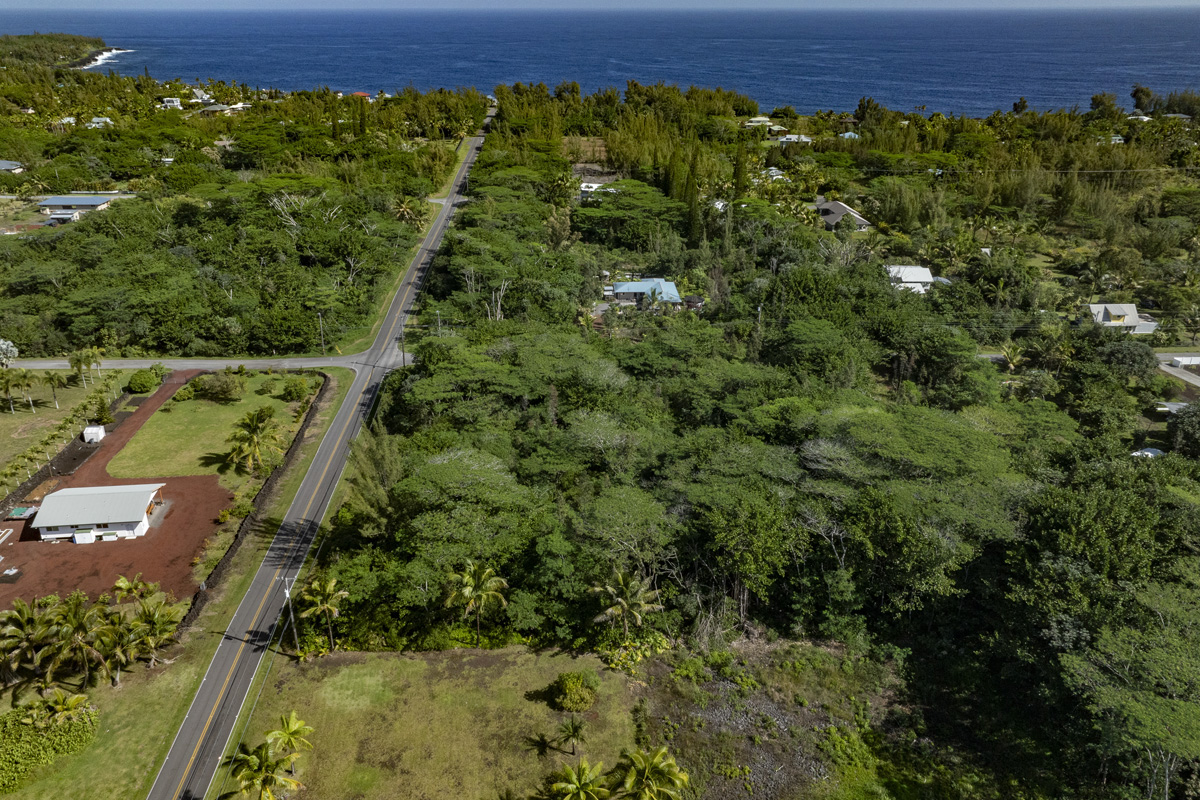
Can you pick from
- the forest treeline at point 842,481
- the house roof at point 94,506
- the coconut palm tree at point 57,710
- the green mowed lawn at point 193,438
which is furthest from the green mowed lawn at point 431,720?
the green mowed lawn at point 193,438

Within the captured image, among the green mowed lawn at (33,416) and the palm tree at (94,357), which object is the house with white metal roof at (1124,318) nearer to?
the palm tree at (94,357)

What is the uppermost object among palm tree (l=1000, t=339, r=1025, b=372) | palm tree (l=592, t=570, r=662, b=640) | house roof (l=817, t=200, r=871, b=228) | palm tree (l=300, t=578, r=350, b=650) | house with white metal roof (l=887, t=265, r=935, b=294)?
house roof (l=817, t=200, r=871, b=228)

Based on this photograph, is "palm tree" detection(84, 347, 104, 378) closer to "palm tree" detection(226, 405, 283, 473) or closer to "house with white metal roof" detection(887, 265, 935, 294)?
"palm tree" detection(226, 405, 283, 473)

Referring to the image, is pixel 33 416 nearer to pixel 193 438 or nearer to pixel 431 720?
pixel 193 438

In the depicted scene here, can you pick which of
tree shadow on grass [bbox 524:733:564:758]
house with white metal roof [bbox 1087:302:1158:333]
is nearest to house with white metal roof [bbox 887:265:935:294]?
house with white metal roof [bbox 1087:302:1158:333]

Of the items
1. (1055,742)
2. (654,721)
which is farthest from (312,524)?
(1055,742)
